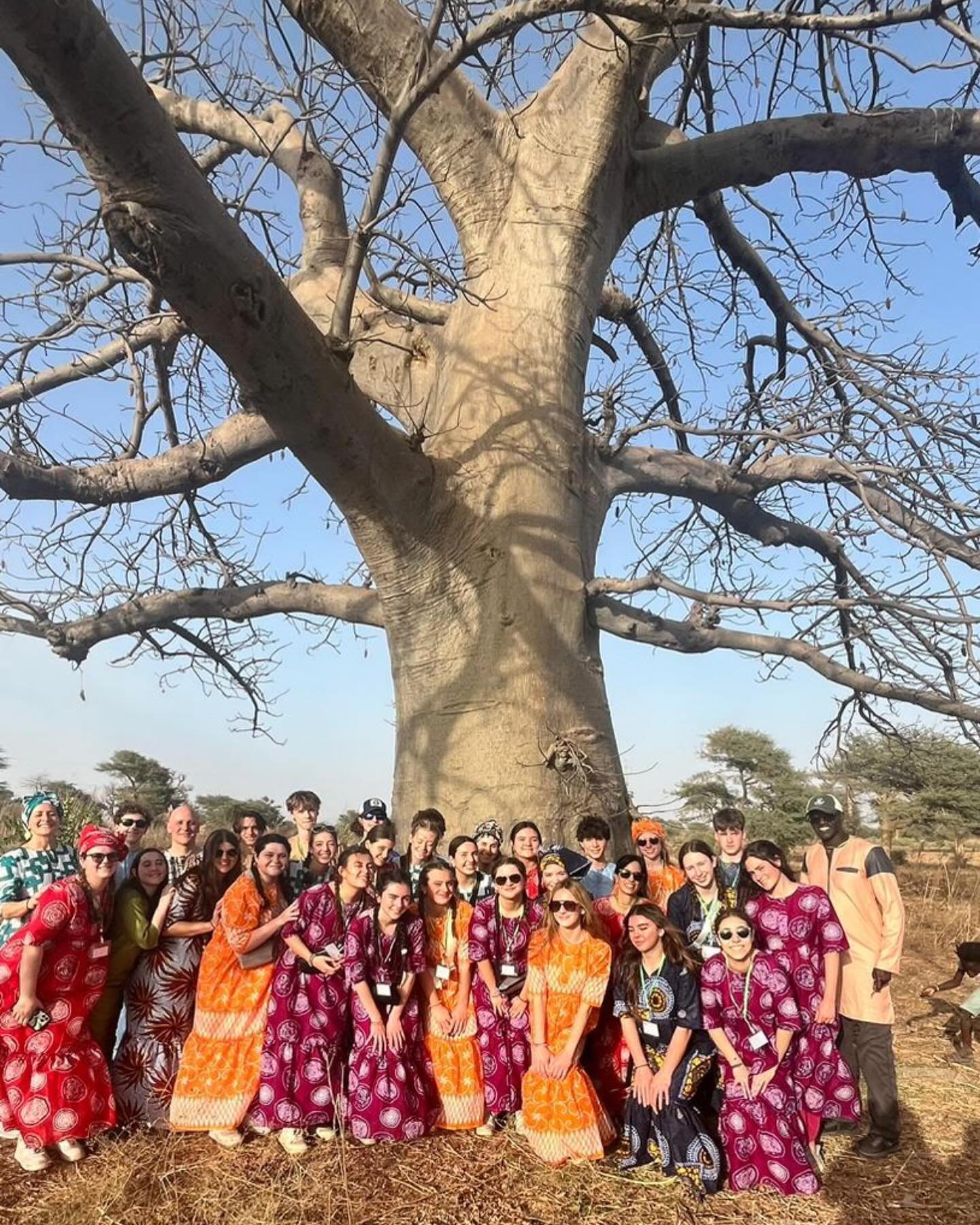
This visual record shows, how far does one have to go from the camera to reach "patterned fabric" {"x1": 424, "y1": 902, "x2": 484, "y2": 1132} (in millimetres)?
3043

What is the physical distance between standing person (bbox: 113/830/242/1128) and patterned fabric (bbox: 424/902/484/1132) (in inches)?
29.6

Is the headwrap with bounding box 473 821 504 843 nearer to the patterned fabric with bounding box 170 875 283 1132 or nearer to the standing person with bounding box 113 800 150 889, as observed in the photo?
the patterned fabric with bounding box 170 875 283 1132

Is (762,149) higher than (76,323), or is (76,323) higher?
(762,149)

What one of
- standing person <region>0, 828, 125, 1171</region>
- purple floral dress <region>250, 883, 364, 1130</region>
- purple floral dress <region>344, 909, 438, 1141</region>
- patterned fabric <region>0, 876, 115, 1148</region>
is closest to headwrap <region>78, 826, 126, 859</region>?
standing person <region>0, 828, 125, 1171</region>

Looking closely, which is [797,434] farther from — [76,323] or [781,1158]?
[76,323]

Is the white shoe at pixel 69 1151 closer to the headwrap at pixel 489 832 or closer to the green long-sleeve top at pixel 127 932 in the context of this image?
the green long-sleeve top at pixel 127 932

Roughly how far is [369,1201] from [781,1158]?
46.7 inches

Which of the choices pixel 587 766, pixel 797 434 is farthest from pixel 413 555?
pixel 797 434

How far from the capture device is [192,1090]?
301 cm

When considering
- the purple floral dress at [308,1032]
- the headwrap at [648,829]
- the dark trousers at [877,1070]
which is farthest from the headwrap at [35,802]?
the dark trousers at [877,1070]

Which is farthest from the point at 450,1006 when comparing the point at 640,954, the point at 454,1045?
the point at 640,954

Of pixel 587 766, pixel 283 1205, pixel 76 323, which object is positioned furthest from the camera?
pixel 76 323

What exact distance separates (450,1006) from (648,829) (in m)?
1.16

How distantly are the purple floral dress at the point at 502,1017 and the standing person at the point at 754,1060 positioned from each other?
0.63 metres
